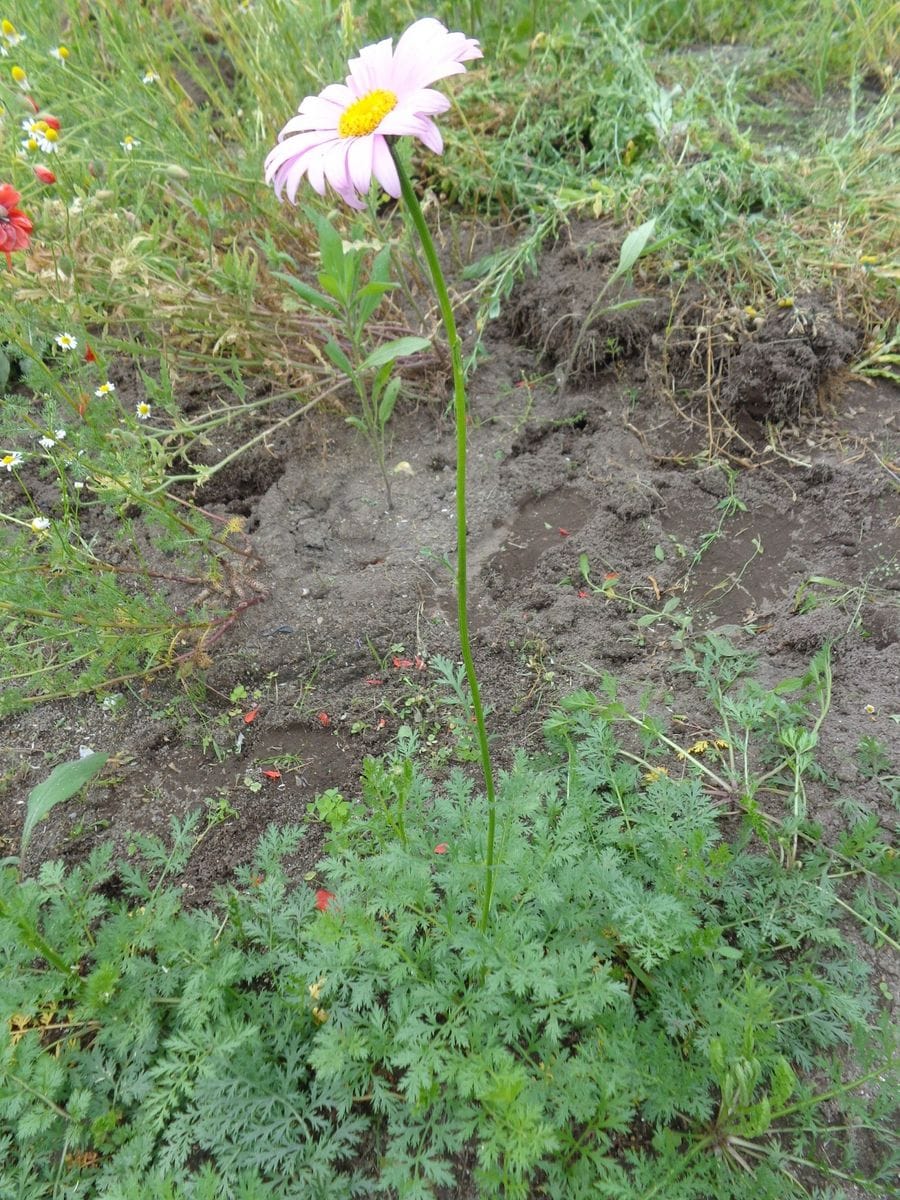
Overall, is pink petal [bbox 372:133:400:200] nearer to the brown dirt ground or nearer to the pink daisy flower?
the pink daisy flower

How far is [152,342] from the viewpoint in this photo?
2.34 m

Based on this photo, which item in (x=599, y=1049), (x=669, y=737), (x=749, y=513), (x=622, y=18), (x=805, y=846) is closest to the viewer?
(x=599, y=1049)

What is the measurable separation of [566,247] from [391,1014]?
228cm

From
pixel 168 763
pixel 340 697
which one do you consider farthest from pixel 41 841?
pixel 340 697

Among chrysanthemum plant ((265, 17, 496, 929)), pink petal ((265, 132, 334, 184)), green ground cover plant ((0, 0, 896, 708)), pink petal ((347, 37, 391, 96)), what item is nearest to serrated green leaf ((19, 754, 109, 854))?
green ground cover plant ((0, 0, 896, 708))

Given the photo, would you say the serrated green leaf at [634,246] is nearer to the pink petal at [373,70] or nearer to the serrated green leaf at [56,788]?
the pink petal at [373,70]

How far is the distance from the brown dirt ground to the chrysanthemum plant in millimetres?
994

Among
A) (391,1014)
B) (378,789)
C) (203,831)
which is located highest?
(378,789)

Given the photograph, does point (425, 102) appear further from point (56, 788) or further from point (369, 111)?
point (56, 788)

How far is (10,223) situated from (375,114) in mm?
1179

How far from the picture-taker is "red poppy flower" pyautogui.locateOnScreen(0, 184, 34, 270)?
1.56 metres

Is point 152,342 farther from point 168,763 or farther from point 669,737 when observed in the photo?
point 669,737

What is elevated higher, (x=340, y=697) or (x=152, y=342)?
(x=152, y=342)

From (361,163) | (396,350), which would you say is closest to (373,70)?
(361,163)
